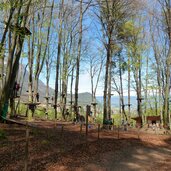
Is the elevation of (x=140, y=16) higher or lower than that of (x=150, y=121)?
higher

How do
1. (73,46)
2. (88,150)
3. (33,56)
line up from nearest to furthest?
(88,150), (33,56), (73,46)

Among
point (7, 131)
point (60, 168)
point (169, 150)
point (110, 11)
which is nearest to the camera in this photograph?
point (60, 168)

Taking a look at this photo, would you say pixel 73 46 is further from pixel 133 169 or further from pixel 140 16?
pixel 133 169

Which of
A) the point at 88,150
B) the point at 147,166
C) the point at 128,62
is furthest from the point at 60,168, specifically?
the point at 128,62

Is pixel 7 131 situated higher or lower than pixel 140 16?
lower

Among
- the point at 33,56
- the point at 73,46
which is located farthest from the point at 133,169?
the point at 73,46

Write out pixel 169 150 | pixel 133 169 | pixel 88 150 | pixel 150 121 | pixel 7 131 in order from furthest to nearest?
pixel 150 121 < pixel 169 150 < pixel 7 131 < pixel 88 150 < pixel 133 169

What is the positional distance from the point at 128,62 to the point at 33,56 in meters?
10.4

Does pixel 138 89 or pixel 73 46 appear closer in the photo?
pixel 138 89

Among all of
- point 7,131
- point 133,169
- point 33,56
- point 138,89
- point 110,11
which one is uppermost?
point 110,11

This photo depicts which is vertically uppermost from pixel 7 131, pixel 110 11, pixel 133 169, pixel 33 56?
pixel 110 11

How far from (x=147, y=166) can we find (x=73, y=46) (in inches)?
929

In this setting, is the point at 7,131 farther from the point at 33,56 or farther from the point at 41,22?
the point at 41,22

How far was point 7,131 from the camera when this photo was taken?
412 inches
